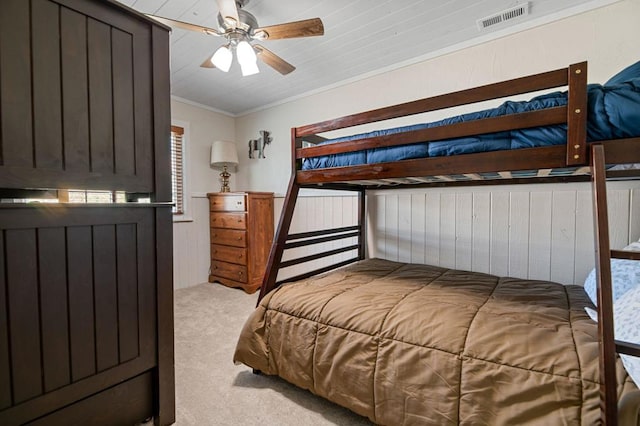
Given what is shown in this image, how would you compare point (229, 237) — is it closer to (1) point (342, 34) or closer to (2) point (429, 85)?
(1) point (342, 34)

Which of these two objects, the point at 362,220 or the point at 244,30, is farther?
the point at 362,220

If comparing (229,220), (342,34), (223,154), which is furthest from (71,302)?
(223,154)

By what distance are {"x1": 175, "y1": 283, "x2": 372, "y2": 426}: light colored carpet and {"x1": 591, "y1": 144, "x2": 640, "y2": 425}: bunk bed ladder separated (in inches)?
36.0

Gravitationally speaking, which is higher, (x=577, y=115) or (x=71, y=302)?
(x=577, y=115)

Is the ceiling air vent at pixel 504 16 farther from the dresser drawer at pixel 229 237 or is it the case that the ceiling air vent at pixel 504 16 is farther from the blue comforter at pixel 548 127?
the dresser drawer at pixel 229 237

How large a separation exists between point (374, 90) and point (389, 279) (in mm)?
1832

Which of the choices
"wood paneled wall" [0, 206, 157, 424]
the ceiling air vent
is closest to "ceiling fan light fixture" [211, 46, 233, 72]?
"wood paneled wall" [0, 206, 157, 424]

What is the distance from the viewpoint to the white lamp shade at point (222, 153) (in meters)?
3.56

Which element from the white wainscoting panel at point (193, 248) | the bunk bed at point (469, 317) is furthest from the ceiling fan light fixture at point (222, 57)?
the white wainscoting panel at point (193, 248)

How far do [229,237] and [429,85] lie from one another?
2.60m

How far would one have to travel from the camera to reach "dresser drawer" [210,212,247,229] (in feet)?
10.5

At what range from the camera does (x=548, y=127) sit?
1114 millimetres

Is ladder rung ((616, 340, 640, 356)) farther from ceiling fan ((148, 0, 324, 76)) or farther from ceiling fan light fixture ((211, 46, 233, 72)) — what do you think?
ceiling fan light fixture ((211, 46, 233, 72))

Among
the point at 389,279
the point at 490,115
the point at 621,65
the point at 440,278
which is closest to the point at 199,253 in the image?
the point at 389,279
